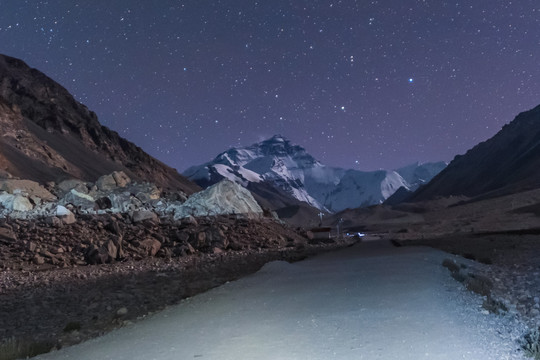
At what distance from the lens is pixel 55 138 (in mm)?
100438

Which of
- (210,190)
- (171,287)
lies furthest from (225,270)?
(210,190)

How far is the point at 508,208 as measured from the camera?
87125mm

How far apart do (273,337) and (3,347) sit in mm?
5595

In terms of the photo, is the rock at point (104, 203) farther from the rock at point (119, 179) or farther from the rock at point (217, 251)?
the rock at point (119, 179)

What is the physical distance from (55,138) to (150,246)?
270 feet

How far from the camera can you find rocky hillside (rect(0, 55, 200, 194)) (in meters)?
71.3

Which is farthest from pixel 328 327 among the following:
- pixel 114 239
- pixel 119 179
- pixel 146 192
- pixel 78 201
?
pixel 119 179

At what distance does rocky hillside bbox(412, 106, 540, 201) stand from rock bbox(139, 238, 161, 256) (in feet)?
379

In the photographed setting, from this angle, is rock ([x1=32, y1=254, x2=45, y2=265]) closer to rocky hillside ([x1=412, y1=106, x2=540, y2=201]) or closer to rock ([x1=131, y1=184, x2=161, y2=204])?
rock ([x1=131, y1=184, x2=161, y2=204])

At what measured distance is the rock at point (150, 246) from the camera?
2920 cm

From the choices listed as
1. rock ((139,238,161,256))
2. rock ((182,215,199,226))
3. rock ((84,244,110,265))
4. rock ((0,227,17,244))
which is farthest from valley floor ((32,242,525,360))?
rock ((182,215,199,226))

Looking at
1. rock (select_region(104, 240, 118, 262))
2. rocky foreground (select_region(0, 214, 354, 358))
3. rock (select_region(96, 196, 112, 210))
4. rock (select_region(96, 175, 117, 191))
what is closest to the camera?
rocky foreground (select_region(0, 214, 354, 358))

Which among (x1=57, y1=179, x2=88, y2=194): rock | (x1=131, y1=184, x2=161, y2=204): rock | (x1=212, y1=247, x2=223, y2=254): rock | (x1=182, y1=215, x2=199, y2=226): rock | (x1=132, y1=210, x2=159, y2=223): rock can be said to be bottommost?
(x1=212, y1=247, x2=223, y2=254): rock

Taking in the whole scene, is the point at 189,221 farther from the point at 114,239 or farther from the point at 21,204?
the point at 21,204
